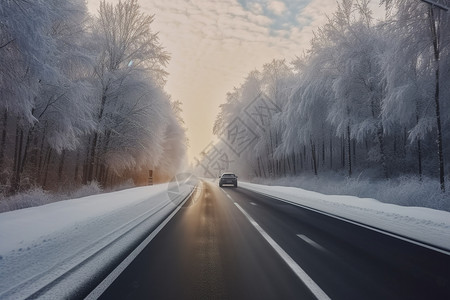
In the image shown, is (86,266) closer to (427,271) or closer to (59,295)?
(59,295)

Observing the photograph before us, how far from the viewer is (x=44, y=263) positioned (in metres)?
4.46

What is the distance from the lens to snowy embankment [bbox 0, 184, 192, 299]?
370 centimetres

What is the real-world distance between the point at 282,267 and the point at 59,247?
383cm

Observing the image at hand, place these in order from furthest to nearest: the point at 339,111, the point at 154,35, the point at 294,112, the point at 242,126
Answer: the point at 242,126
the point at 294,112
the point at 339,111
the point at 154,35

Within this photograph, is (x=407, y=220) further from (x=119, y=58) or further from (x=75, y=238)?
(x=119, y=58)

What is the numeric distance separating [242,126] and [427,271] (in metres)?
41.7

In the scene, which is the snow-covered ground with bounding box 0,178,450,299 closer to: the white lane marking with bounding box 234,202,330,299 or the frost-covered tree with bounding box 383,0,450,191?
the white lane marking with bounding box 234,202,330,299

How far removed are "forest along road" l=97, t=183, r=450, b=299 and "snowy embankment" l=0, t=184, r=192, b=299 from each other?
0.55m

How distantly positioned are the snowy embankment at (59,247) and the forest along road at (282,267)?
55 cm

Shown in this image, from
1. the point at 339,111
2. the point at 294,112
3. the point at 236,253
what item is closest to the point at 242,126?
the point at 294,112

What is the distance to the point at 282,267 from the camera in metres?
4.61

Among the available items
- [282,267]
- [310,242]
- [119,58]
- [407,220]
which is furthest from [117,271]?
[119,58]

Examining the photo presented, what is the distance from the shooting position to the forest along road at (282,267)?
11.9 feet

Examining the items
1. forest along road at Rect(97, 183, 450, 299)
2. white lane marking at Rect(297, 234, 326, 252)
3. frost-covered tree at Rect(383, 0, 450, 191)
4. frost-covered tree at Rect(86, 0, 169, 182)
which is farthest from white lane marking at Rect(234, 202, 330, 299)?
frost-covered tree at Rect(86, 0, 169, 182)
